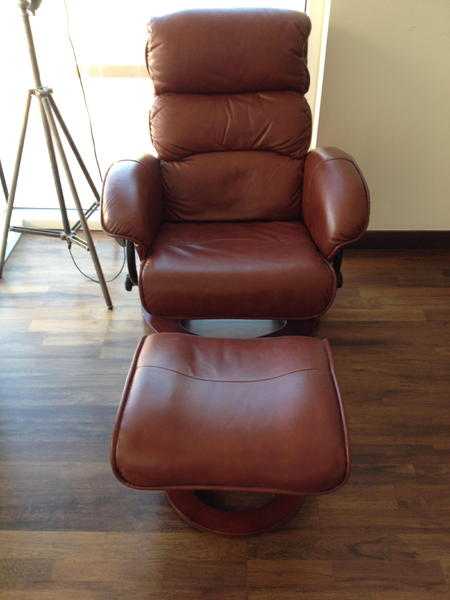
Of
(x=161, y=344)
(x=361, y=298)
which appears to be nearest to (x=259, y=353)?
(x=161, y=344)

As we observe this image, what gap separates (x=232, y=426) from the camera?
112cm

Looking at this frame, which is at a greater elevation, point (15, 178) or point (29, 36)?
point (29, 36)

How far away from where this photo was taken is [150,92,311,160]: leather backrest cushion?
1.83 metres

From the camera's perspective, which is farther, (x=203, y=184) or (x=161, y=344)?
(x=203, y=184)

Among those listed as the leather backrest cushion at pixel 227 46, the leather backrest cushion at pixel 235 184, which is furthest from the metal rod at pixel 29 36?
the leather backrest cushion at pixel 235 184

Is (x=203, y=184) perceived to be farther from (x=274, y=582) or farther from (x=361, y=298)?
(x=274, y=582)

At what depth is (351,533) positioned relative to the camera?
4.25 feet

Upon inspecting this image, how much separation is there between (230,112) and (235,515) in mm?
1365

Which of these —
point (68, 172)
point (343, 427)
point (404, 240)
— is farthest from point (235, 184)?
point (343, 427)

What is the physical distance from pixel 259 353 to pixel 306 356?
124 mm

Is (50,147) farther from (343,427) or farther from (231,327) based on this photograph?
(343,427)

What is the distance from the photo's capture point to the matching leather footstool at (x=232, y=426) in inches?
42.2

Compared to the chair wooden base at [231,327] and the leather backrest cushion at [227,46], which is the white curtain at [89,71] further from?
the chair wooden base at [231,327]

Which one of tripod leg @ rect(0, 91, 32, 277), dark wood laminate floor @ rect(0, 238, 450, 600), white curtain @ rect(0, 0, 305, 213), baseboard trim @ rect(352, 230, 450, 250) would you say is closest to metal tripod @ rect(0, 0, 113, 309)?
tripod leg @ rect(0, 91, 32, 277)
